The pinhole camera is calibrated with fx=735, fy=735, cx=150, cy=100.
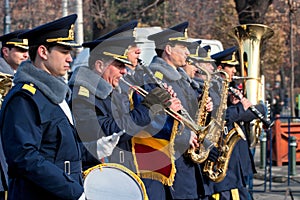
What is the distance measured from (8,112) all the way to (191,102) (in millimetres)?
2821

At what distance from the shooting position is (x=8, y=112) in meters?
3.92

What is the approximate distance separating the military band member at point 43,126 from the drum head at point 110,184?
0.60 m

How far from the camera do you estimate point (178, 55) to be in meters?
6.28

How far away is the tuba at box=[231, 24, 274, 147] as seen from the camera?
823cm

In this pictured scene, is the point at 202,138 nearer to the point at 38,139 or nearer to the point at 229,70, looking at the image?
the point at 229,70

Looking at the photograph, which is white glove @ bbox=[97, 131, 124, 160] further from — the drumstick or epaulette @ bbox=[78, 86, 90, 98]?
epaulette @ bbox=[78, 86, 90, 98]

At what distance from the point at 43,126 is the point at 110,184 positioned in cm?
101

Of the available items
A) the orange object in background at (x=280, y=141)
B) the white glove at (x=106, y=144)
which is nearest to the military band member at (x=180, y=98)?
the white glove at (x=106, y=144)

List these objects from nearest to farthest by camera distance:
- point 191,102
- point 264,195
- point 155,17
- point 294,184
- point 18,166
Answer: point 18,166 < point 191,102 < point 264,195 < point 294,184 < point 155,17

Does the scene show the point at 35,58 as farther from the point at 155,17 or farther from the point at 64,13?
the point at 155,17

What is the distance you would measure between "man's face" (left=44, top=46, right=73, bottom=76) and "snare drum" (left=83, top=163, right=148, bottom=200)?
0.92m

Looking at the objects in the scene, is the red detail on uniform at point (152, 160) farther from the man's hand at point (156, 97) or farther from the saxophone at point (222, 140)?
the saxophone at point (222, 140)

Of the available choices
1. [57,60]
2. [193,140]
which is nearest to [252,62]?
[193,140]

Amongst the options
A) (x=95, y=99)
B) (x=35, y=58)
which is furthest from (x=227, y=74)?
(x=35, y=58)
